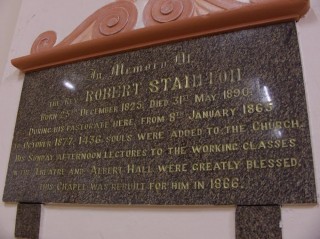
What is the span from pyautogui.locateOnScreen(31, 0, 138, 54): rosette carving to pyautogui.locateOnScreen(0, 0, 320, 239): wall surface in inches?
2.3

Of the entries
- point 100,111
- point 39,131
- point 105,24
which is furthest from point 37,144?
point 105,24

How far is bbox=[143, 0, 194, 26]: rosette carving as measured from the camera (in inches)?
62.9

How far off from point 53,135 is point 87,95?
0.28m

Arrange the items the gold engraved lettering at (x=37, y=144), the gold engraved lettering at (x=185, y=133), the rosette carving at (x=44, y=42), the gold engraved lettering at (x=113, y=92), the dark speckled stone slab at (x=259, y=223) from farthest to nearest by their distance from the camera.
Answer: the rosette carving at (x=44, y=42) < the gold engraved lettering at (x=37, y=144) < the gold engraved lettering at (x=113, y=92) < the gold engraved lettering at (x=185, y=133) < the dark speckled stone slab at (x=259, y=223)

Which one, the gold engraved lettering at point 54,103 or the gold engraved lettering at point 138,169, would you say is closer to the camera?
the gold engraved lettering at point 138,169

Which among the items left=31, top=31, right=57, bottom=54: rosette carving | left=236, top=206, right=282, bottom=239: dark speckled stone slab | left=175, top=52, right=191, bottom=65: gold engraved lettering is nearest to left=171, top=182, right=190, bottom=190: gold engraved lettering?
left=236, top=206, right=282, bottom=239: dark speckled stone slab

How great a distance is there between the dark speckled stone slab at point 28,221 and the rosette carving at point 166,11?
1120 mm

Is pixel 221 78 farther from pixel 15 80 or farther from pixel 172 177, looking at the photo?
pixel 15 80

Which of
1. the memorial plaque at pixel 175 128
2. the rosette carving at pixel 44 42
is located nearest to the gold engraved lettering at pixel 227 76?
the memorial plaque at pixel 175 128

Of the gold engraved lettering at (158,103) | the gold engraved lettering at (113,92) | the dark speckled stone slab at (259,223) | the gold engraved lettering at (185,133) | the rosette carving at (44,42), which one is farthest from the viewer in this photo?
the rosette carving at (44,42)

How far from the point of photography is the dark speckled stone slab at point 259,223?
1.15 metres

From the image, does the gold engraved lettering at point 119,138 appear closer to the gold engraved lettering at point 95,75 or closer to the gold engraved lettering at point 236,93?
the gold engraved lettering at point 95,75

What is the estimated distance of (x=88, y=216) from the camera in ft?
4.98

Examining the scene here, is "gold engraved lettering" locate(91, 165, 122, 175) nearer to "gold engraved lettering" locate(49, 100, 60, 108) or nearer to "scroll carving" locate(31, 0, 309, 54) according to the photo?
"gold engraved lettering" locate(49, 100, 60, 108)
